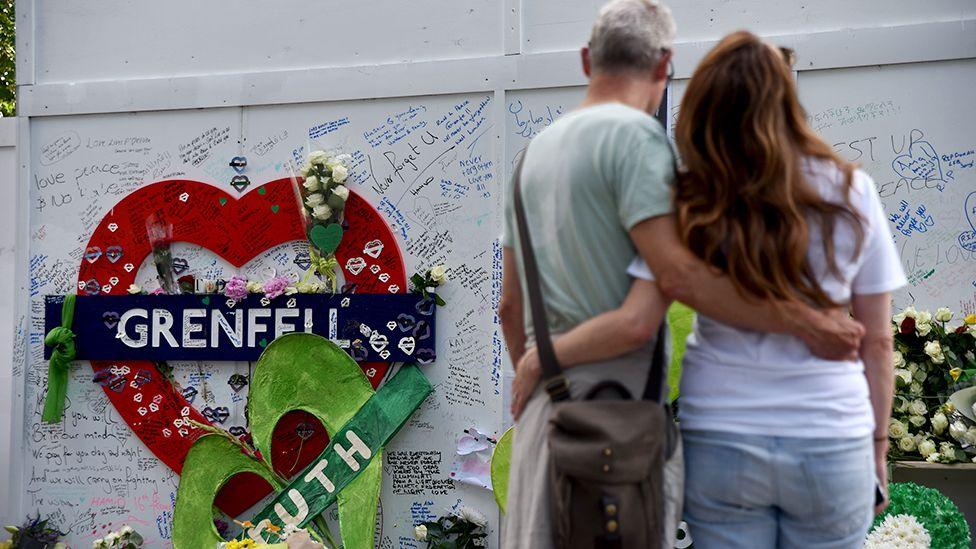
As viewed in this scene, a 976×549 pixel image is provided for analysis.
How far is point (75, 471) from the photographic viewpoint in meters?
5.55

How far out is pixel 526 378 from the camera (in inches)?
92.1

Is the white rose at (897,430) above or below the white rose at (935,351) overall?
below

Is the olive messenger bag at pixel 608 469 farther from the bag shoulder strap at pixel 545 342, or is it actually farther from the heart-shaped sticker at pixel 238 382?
the heart-shaped sticker at pixel 238 382

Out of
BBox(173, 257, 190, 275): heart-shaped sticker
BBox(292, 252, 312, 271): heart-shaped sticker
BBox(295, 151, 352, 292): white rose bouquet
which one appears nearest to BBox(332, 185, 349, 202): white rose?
BBox(295, 151, 352, 292): white rose bouquet

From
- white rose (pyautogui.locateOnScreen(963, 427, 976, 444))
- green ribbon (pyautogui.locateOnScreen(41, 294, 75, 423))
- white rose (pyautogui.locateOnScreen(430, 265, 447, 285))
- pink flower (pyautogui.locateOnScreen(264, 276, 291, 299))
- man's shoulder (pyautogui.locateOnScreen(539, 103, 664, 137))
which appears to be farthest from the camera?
green ribbon (pyautogui.locateOnScreen(41, 294, 75, 423))

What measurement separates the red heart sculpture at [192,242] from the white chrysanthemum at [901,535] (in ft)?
7.37

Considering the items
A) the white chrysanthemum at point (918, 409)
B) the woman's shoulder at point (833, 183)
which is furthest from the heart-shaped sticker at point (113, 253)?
the woman's shoulder at point (833, 183)

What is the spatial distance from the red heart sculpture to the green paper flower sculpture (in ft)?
7.49

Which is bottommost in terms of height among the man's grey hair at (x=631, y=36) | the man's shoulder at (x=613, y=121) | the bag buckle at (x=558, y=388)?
the bag buckle at (x=558, y=388)

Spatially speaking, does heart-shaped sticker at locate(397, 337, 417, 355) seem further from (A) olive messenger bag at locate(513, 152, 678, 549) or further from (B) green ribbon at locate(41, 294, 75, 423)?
(A) olive messenger bag at locate(513, 152, 678, 549)

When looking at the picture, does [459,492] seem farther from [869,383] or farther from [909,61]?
[869,383]

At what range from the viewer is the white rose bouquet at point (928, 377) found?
4254 millimetres

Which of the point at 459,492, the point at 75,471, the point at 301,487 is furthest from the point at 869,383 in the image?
the point at 75,471

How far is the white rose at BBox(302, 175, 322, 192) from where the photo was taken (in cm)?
510
